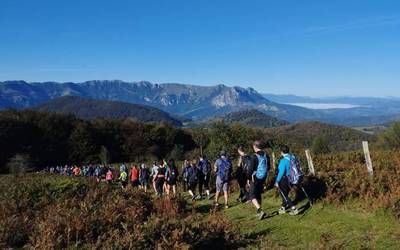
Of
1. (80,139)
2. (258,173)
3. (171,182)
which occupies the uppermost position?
(258,173)

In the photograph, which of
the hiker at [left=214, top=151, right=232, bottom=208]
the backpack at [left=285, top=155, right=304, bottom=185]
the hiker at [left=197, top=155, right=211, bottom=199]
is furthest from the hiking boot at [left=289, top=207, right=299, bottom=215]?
the hiker at [left=197, top=155, right=211, bottom=199]

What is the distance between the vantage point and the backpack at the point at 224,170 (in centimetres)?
1741

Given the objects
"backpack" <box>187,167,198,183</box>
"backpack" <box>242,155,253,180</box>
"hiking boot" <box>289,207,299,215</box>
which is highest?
"backpack" <box>242,155,253,180</box>

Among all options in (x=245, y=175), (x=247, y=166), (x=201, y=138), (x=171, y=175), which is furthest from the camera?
(x=201, y=138)

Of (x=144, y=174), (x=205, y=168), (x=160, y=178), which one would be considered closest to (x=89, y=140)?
(x=144, y=174)

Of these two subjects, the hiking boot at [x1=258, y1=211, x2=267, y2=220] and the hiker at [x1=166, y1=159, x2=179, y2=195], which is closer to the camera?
the hiking boot at [x1=258, y1=211, x2=267, y2=220]

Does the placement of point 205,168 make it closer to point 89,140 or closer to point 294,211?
point 294,211

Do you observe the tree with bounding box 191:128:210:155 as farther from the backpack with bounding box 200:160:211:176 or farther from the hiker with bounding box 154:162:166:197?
the backpack with bounding box 200:160:211:176

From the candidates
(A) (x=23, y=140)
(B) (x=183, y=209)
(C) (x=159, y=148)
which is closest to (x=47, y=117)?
(A) (x=23, y=140)

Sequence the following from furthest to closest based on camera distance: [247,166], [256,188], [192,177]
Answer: [192,177], [247,166], [256,188]

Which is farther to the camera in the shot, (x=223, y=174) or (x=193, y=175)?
(x=193, y=175)

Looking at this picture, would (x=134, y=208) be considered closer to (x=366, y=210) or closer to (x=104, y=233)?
(x=104, y=233)

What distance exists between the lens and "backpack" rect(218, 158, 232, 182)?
1741cm

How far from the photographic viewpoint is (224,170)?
17406mm
